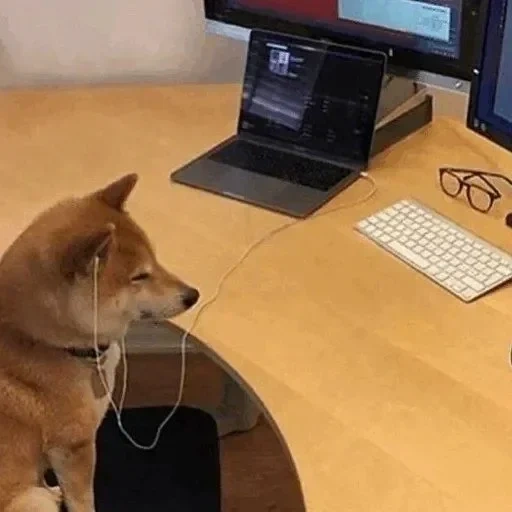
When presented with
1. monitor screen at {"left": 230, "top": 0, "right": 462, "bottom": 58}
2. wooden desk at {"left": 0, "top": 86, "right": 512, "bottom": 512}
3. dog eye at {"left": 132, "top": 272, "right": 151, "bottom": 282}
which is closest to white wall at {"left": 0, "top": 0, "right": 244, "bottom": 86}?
wooden desk at {"left": 0, "top": 86, "right": 512, "bottom": 512}

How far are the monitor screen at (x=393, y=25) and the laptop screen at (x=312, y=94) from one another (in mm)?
36

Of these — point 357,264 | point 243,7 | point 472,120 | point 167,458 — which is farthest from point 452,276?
point 243,7

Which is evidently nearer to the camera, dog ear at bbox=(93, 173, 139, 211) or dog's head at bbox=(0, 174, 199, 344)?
dog's head at bbox=(0, 174, 199, 344)

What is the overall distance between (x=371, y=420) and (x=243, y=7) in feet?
2.91

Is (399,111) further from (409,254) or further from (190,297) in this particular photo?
(190,297)

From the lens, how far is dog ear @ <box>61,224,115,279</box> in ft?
4.20

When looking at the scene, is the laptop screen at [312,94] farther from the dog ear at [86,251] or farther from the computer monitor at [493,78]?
the dog ear at [86,251]

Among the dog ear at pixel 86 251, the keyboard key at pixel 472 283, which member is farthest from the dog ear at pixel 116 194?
the keyboard key at pixel 472 283

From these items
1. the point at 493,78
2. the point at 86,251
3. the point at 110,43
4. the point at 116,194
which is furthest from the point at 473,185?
the point at 110,43

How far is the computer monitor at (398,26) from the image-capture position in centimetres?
172

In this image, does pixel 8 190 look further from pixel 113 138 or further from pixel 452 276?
pixel 452 276

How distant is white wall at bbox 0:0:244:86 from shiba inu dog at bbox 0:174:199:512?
2.68 feet

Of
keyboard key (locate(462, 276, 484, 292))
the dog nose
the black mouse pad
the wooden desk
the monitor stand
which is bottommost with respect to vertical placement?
the black mouse pad

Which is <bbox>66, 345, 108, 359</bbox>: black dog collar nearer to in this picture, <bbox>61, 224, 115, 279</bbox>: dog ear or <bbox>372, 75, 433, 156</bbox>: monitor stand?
<bbox>61, 224, 115, 279</bbox>: dog ear
